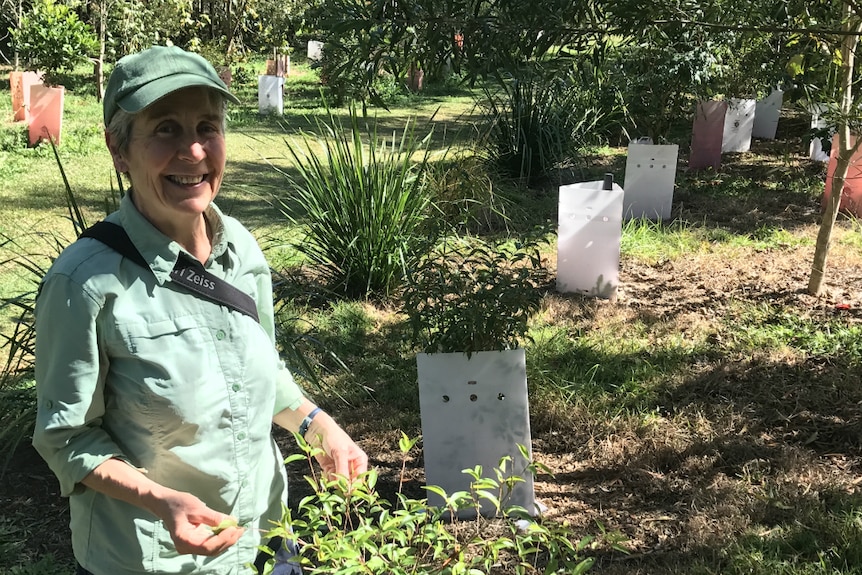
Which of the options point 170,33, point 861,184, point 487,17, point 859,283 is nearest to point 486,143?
point 861,184

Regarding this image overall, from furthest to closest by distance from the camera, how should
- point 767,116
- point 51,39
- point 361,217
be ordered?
point 51,39 < point 767,116 < point 361,217

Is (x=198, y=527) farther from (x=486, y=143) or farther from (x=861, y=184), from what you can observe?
(x=486, y=143)

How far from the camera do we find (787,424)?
13.0 feet

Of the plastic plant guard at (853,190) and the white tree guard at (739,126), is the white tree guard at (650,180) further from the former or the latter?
the white tree guard at (739,126)

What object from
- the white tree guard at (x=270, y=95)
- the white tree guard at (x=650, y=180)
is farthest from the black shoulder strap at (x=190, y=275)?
the white tree guard at (x=270, y=95)

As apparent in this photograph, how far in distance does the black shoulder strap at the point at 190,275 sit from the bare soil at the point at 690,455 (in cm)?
169

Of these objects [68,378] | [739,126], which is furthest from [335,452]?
[739,126]

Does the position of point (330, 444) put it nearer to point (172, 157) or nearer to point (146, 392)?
point (146, 392)

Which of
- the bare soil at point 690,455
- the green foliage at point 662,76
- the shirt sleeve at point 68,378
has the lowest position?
the bare soil at point 690,455

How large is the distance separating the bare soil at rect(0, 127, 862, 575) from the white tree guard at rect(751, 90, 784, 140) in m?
6.24

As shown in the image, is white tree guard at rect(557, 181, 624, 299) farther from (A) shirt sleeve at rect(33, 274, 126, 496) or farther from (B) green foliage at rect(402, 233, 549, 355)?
(A) shirt sleeve at rect(33, 274, 126, 496)

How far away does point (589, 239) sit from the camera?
5602mm

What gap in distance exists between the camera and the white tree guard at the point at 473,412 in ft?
10.6

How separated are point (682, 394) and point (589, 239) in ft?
5.20
